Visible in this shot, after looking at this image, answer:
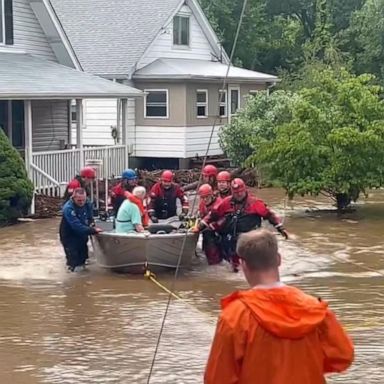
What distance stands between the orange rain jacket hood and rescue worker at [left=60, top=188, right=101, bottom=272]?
950cm

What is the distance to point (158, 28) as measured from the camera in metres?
32.6

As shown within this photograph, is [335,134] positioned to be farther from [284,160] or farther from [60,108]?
[60,108]

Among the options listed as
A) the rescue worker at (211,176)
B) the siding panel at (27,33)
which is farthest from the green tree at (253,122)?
the rescue worker at (211,176)

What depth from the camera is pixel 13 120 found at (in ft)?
85.4

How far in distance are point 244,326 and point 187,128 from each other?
88.7 feet

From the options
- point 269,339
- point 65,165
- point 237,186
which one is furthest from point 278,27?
point 269,339

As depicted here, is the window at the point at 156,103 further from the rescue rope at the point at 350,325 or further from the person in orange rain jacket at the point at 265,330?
the person in orange rain jacket at the point at 265,330

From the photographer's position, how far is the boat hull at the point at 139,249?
44.0 ft

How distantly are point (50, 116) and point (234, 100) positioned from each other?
30.3 feet

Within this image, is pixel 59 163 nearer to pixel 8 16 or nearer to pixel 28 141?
pixel 28 141

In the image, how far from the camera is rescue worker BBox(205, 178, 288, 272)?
13867mm

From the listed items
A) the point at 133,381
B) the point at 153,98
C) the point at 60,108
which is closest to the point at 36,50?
the point at 60,108

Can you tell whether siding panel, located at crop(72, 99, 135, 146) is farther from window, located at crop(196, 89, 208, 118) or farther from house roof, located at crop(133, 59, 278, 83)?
window, located at crop(196, 89, 208, 118)

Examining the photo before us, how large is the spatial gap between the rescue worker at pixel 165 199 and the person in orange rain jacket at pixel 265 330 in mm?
11778
